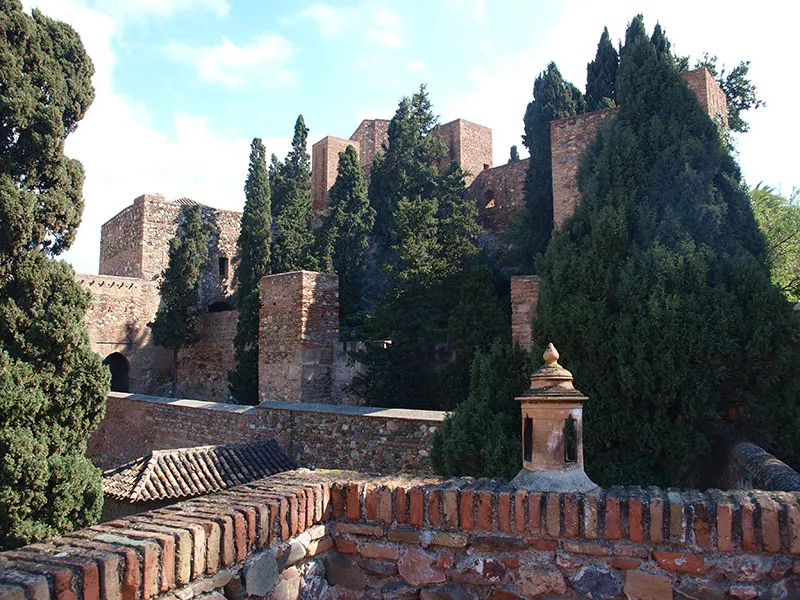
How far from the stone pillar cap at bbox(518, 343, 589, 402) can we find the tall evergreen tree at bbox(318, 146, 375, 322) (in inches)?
513

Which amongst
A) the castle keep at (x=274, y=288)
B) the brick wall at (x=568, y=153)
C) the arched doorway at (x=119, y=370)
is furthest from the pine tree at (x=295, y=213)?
the brick wall at (x=568, y=153)

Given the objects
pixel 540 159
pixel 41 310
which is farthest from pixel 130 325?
pixel 540 159

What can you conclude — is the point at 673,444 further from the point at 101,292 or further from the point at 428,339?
the point at 101,292

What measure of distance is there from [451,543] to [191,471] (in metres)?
7.77

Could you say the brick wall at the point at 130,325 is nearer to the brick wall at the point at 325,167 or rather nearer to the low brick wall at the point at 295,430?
the low brick wall at the point at 295,430

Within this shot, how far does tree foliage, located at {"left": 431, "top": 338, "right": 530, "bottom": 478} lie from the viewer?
675cm

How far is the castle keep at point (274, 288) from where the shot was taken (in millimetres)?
11359

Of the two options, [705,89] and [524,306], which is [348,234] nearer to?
[524,306]

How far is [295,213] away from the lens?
64.5 feet

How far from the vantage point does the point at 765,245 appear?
7.67 m

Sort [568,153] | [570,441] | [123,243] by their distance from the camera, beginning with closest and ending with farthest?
[570,441] < [568,153] < [123,243]

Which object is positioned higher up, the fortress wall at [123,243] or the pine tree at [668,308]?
the fortress wall at [123,243]

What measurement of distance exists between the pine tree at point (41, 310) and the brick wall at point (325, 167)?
55.7 ft

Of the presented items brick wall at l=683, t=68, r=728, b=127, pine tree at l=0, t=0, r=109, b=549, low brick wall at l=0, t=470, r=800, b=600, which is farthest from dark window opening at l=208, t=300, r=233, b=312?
low brick wall at l=0, t=470, r=800, b=600
